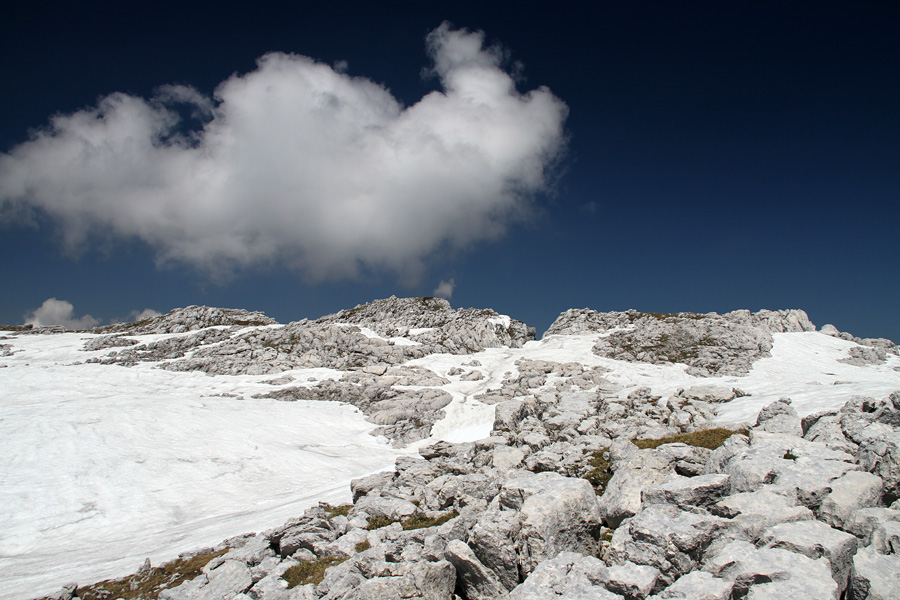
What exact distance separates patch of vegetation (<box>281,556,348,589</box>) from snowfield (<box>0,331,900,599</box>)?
11930 mm

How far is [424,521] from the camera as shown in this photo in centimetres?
1931

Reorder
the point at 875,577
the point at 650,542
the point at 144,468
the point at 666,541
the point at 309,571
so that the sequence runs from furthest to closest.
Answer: the point at 144,468 < the point at 309,571 < the point at 650,542 < the point at 666,541 < the point at 875,577

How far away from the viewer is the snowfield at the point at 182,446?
→ 28.0 m

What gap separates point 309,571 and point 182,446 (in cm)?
3824

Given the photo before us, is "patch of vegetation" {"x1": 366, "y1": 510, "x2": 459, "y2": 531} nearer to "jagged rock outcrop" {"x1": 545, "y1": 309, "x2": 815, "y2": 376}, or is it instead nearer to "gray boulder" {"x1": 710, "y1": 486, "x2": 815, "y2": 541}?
"gray boulder" {"x1": 710, "y1": 486, "x2": 815, "y2": 541}

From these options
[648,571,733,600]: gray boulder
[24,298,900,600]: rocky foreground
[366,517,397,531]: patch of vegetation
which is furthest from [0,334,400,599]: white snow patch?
[648,571,733,600]: gray boulder

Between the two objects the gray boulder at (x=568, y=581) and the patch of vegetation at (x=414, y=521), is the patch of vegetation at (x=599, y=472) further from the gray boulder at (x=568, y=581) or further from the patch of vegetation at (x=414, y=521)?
the gray boulder at (x=568, y=581)

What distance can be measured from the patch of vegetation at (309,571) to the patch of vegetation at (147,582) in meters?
6.85

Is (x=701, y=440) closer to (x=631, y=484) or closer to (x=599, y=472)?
(x=599, y=472)

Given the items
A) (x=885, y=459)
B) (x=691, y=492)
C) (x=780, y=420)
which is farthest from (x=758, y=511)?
(x=780, y=420)

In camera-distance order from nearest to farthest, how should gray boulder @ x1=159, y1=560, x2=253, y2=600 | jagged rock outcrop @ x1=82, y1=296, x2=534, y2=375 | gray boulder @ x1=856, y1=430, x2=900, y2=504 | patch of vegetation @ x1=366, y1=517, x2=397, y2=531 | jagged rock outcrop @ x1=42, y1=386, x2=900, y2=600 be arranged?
jagged rock outcrop @ x1=42, y1=386, x2=900, y2=600 < gray boulder @ x1=856, y1=430, x2=900, y2=504 < gray boulder @ x1=159, y1=560, x2=253, y2=600 < patch of vegetation @ x1=366, y1=517, x2=397, y2=531 < jagged rock outcrop @ x1=82, y1=296, x2=534, y2=375

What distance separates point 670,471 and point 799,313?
111360 mm

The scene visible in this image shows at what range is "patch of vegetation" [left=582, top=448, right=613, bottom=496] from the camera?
1842 cm

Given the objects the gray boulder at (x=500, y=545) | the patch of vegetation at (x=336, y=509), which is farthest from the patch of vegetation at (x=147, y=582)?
the gray boulder at (x=500, y=545)
